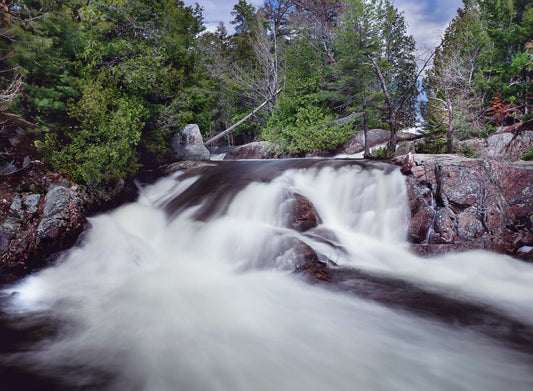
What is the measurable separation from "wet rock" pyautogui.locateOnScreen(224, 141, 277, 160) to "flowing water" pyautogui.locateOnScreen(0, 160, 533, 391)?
10777 millimetres

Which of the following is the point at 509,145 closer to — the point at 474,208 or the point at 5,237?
the point at 474,208

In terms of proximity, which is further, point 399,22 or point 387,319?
point 399,22

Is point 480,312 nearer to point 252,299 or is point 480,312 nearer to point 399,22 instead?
point 252,299

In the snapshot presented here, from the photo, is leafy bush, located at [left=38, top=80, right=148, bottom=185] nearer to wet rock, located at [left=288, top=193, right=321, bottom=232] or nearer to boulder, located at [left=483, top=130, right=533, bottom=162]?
wet rock, located at [left=288, top=193, right=321, bottom=232]

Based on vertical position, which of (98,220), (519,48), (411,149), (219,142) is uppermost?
(519,48)

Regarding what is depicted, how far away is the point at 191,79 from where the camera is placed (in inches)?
442

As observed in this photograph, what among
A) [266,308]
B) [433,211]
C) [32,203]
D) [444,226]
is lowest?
[266,308]

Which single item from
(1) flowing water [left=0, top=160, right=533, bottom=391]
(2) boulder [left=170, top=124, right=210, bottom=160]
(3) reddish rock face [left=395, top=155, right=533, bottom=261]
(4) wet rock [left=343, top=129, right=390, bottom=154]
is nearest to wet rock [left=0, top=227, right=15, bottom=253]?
(1) flowing water [left=0, top=160, right=533, bottom=391]

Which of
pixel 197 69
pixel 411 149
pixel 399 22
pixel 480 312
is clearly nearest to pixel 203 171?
pixel 197 69

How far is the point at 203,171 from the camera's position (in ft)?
31.9

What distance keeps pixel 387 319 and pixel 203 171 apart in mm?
→ 7656

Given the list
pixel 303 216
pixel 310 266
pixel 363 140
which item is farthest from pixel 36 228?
pixel 363 140

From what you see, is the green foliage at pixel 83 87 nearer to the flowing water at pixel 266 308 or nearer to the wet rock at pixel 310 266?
the flowing water at pixel 266 308

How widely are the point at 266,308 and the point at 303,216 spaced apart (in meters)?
2.81
